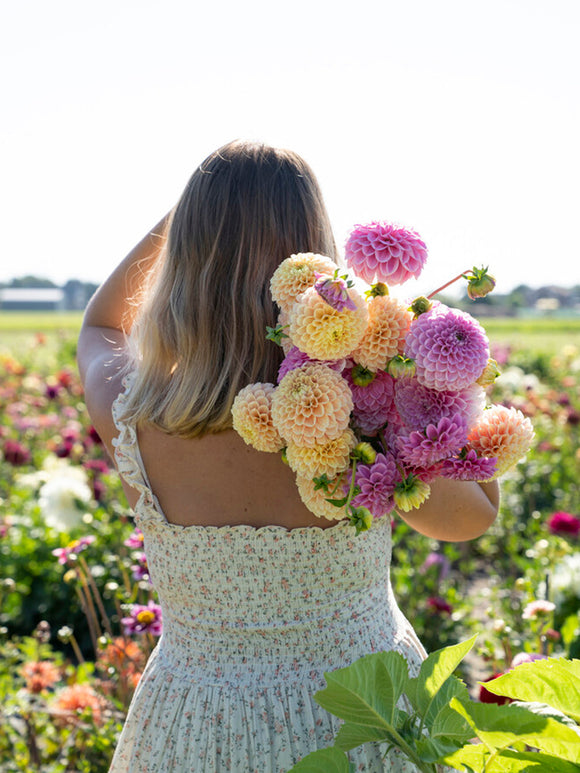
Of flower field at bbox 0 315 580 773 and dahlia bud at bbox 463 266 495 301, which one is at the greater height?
dahlia bud at bbox 463 266 495 301

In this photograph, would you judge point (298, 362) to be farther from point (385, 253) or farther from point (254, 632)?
point (254, 632)

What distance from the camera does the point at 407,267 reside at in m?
0.97

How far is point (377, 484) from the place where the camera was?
97 cm

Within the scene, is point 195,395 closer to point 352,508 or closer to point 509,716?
point 352,508

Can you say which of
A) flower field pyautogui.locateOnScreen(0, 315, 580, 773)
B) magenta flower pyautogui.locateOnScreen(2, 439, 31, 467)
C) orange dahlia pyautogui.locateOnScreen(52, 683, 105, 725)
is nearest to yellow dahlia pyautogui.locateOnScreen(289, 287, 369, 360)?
flower field pyautogui.locateOnScreen(0, 315, 580, 773)

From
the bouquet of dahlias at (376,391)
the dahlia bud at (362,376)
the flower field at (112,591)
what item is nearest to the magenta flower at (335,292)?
the bouquet of dahlias at (376,391)

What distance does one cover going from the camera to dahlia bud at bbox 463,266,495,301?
0.97 metres

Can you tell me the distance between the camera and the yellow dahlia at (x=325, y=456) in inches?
39.0

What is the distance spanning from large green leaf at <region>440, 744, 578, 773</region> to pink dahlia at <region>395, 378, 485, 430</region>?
1.33 ft

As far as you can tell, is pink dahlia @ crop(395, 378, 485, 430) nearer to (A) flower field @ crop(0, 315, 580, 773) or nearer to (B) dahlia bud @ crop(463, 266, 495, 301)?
(B) dahlia bud @ crop(463, 266, 495, 301)

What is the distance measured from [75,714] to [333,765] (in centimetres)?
167

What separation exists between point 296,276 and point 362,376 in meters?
0.17

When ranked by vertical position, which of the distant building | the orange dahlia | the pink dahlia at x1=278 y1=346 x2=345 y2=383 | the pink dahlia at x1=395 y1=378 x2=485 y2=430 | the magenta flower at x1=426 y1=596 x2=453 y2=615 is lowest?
the distant building

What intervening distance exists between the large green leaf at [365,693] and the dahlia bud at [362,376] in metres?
0.38
